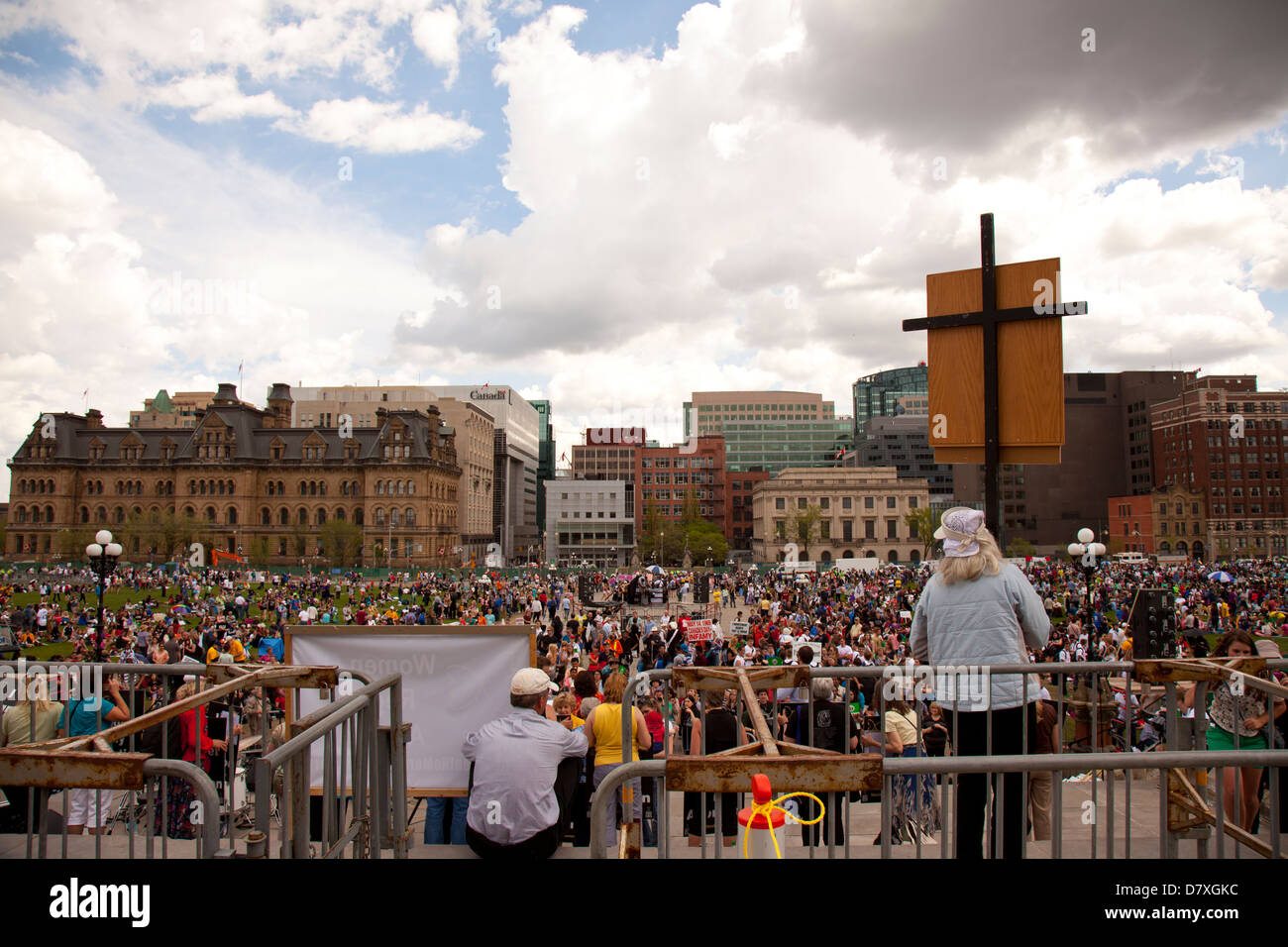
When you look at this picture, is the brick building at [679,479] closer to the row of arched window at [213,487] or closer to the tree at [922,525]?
the tree at [922,525]

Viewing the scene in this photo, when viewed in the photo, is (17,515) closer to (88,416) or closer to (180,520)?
(88,416)

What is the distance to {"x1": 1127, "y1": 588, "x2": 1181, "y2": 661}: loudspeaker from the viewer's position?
11.0 meters

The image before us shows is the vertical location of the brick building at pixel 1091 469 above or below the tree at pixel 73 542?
above

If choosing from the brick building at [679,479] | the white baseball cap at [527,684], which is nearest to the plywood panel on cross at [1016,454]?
the white baseball cap at [527,684]

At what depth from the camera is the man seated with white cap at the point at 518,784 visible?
422 centimetres

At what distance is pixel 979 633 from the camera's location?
432 centimetres

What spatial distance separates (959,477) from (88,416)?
130474 mm

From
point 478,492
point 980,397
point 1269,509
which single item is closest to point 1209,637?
point 980,397

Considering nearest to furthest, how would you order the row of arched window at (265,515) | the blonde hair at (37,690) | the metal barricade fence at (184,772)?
1. the metal barricade fence at (184,772)
2. the blonde hair at (37,690)
3. the row of arched window at (265,515)

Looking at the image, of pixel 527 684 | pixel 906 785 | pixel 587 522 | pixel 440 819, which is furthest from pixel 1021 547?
pixel 527 684

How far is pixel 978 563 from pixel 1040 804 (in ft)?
8.70

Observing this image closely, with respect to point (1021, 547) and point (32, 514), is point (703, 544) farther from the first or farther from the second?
point (32, 514)

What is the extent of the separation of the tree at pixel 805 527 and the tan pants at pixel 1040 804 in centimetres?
10500
